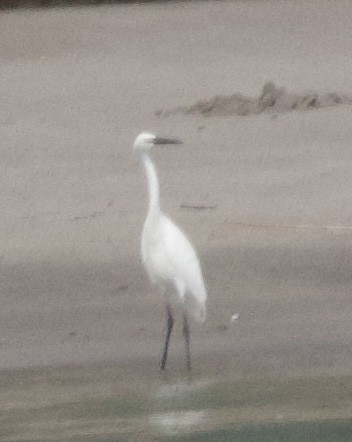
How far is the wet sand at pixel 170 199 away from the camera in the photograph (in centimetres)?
962

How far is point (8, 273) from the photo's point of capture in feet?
35.1

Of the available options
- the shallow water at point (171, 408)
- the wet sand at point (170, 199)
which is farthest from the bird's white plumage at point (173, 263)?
the shallow water at point (171, 408)

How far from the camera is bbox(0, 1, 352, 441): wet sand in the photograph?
379 inches

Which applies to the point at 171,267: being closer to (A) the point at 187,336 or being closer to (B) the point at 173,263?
(B) the point at 173,263

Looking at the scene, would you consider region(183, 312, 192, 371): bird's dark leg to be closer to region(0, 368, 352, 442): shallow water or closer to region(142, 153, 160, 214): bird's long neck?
region(0, 368, 352, 442): shallow water

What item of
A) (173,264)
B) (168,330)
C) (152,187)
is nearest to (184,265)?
(173,264)

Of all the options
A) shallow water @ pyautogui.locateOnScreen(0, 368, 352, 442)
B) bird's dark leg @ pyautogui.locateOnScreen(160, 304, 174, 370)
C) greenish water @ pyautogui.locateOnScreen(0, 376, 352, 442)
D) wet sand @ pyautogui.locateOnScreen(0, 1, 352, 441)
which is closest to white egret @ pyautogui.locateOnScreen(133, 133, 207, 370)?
bird's dark leg @ pyautogui.locateOnScreen(160, 304, 174, 370)

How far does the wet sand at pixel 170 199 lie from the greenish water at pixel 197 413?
0.09 metres

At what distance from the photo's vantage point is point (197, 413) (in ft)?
27.4

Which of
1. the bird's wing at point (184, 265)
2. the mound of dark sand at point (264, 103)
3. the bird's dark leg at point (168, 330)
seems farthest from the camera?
the mound of dark sand at point (264, 103)

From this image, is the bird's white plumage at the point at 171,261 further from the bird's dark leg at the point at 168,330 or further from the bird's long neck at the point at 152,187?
the bird's dark leg at the point at 168,330

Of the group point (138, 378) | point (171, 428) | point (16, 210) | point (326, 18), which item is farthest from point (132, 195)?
point (326, 18)

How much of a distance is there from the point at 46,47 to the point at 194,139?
365cm

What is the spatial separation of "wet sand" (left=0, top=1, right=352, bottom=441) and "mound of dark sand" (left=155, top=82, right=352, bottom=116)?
0.48ft
